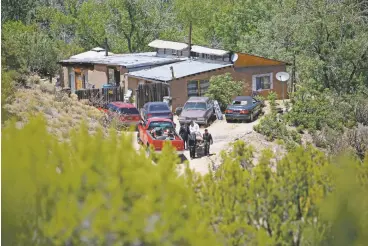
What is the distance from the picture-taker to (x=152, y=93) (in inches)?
1238

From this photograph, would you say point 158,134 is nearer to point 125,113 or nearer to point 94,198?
point 125,113

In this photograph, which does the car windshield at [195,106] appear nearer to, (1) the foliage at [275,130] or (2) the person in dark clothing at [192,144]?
(1) the foliage at [275,130]

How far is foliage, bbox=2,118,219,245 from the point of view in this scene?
21.4ft

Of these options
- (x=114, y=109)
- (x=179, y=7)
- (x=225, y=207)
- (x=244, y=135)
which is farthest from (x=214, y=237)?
(x=179, y=7)

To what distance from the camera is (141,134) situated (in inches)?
872

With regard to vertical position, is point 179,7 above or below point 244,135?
above

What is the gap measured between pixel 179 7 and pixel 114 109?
3828 cm

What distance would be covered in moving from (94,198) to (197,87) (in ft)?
85.8

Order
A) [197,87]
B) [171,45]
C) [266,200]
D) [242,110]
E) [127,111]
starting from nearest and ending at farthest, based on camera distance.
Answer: [266,200]
[127,111]
[242,110]
[197,87]
[171,45]

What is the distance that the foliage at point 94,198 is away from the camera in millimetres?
6535

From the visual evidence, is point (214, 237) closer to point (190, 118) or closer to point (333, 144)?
point (333, 144)

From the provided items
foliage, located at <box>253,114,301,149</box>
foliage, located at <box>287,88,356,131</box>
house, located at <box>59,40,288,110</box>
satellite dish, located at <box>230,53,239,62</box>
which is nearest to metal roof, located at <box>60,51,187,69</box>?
house, located at <box>59,40,288,110</box>

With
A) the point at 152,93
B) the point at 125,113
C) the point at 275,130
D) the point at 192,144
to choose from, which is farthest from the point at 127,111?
the point at 275,130

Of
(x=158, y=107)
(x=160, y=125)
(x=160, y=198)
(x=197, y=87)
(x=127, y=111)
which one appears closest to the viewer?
(x=160, y=198)
